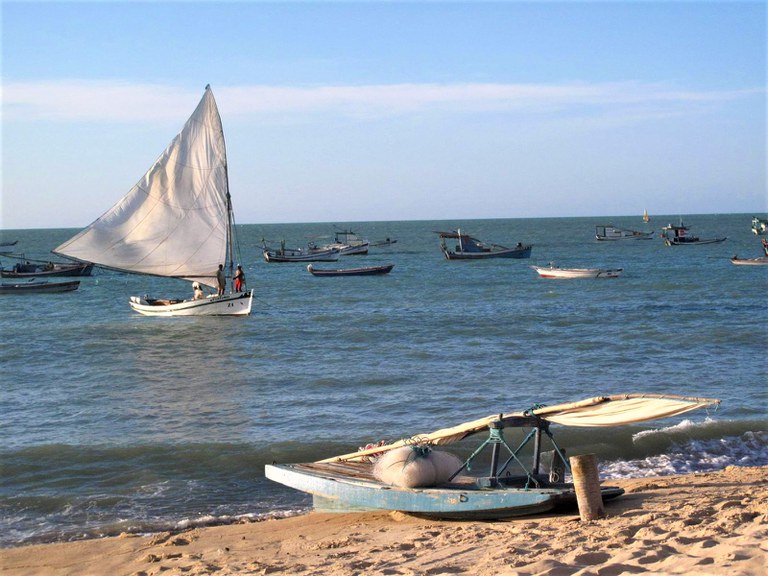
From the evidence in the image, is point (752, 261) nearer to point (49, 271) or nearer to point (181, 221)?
point (181, 221)

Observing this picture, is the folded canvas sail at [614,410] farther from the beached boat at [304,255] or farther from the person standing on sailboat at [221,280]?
the beached boat at [304,255]

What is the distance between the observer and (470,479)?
407 inches

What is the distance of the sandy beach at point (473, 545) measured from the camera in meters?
7.27

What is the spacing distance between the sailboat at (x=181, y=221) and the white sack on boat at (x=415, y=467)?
2386 cm

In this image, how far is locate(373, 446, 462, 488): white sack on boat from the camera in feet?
32.4

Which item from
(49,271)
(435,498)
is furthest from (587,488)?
(49,271)

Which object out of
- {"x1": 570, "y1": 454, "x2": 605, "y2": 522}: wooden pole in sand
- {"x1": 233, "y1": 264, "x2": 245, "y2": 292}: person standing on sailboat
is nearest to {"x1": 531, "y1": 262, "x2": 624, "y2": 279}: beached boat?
{"x1": 233, "y1": 264, "x2": 245, "y2": 292}: person standing on sailboat

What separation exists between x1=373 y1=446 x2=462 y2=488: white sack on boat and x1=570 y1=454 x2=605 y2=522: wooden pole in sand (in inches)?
61.9

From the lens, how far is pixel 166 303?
35625mm

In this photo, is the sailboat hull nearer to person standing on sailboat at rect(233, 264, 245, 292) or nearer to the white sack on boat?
person standing on sailboat at rect(233, 264, 245, 292)

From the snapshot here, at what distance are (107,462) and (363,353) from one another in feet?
39.3

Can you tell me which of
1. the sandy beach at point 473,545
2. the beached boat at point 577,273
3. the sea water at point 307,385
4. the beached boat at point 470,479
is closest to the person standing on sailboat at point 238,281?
the sea water at point 307,385

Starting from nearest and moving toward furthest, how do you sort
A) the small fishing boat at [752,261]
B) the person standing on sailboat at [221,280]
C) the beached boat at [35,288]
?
1. the person standing on sailboat at [221,280]
2. the beached boat at [35,288]
3. the small fishing boat at [752,261]

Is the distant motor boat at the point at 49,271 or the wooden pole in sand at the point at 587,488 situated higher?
the distant motor boat at the point at 49,271
